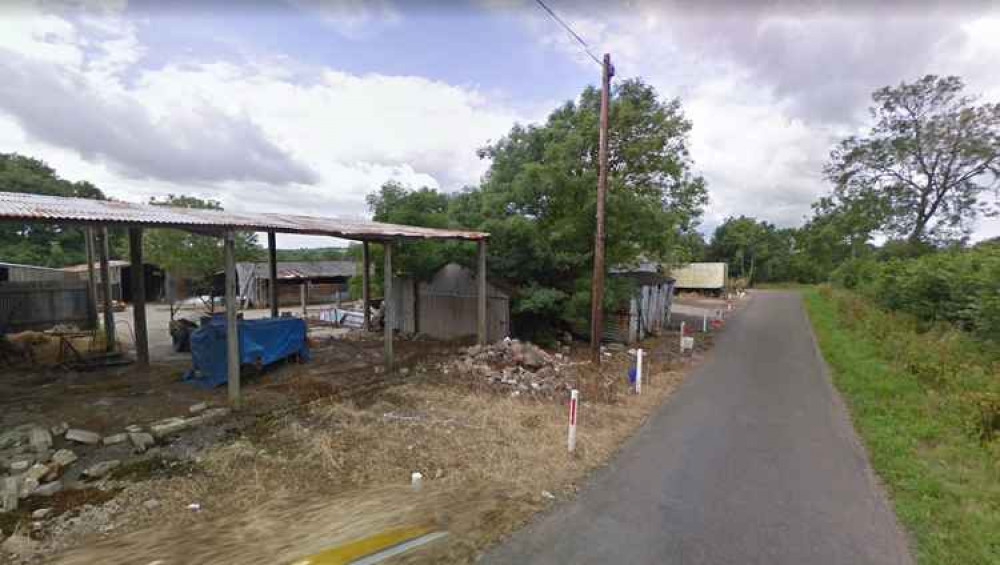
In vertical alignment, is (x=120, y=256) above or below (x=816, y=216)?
below

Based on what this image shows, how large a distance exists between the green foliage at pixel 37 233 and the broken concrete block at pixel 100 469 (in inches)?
1524

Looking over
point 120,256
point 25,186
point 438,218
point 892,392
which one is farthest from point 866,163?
point 25,186

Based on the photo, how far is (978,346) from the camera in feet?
31.4

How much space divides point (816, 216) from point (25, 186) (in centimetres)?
6684

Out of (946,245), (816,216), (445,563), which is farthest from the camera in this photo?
(816,216)

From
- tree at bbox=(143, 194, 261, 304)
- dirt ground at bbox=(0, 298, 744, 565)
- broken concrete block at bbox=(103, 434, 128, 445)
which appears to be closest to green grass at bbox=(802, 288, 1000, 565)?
dirt ground at bbox=(0, 298, 744, 565)

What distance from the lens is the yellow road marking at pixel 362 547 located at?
326 centimetres

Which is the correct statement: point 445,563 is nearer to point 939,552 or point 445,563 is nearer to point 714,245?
point 939,552

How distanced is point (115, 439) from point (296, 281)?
26246 mm

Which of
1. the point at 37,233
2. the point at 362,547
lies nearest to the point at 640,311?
the point at 362,547

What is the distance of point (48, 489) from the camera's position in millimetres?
4449

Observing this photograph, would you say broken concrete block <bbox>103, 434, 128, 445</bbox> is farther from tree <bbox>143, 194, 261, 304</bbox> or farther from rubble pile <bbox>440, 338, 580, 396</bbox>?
tree <bbox>143, 194, 261, 304</bbox>

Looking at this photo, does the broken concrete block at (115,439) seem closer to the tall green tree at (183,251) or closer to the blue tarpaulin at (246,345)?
the blue tarpaulin at (246,345)

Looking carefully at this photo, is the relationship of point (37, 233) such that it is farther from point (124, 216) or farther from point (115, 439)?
point (115, 439)
